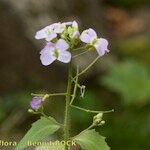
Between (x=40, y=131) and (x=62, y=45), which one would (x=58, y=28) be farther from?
(x=40, y=131)

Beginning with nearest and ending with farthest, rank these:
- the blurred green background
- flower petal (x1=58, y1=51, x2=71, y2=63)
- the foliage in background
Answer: flower petal (x1=58, y1=51, x2=71, y2=63) → the blurred green background → the foliage in background

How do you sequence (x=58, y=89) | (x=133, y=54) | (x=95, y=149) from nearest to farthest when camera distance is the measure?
1. (x=95, y=149)
2. (x=58, y=89)
3. (x=133, y=54)

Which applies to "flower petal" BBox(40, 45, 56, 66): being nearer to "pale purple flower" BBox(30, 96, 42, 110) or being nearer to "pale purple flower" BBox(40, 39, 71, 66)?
"pale purple flower" BBox(40, 39, 71, 66)

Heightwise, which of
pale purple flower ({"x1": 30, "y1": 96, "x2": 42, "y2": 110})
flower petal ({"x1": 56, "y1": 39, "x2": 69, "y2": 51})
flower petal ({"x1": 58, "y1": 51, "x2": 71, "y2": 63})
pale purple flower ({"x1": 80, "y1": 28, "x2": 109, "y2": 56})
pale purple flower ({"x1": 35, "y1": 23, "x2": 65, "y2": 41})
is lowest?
pale purple flower ({"x1": 30, "y1": 96, "x2": 42, "y2": 110})

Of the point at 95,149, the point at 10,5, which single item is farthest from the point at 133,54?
the point at 95,149

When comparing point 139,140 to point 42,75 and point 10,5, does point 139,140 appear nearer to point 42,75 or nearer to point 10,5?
point 42,75

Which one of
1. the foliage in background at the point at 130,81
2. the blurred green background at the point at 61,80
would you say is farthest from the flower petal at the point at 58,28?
the foliage in background at the point at 130,81

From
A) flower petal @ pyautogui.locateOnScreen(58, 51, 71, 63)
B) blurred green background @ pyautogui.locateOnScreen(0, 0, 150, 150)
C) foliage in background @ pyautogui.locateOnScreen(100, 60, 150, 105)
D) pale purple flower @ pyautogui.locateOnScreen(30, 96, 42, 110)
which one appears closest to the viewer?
flower petal @ pyautogui.locateOnScreen(58, 51, 71, 63)

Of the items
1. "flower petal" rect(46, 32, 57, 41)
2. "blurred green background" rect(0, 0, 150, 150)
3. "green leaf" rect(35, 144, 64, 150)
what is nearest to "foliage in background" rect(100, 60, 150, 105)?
"blurred green background" rect(0, 0, 150, 150)
